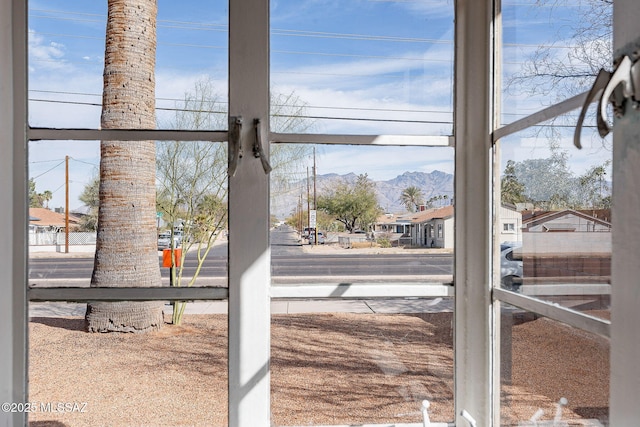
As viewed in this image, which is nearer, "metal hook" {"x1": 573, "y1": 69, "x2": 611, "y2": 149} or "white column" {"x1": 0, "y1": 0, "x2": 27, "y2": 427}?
"metal hook" {"x1": 573, "y1": 69, "x2": 611, "y2": 149}

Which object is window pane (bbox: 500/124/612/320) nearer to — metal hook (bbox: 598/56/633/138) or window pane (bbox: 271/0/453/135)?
metal hook (bbox: 598/56/633/138)

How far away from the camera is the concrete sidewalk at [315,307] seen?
4.86 ft

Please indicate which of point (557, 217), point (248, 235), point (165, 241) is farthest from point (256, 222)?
point (557, 217)

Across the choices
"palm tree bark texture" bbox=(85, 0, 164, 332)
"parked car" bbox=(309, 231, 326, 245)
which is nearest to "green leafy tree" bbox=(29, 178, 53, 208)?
"palm tree bark texture" bbox=(85, 0, 164, 332)

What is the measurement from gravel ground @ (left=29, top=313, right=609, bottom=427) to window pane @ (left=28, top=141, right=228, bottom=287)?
0.15 meters

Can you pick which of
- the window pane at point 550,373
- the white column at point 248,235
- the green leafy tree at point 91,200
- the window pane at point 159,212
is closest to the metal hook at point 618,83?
the window pane at point 550,373

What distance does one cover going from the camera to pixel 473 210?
152 centimetres

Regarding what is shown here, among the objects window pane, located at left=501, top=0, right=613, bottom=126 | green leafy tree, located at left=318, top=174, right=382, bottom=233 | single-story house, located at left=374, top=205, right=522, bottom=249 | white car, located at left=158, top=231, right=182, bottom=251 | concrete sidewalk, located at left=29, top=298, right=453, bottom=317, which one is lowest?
concrete sidewalk, located at left=29, top=298, right=453, bottom=317

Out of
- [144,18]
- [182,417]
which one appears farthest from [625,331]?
[144,18]

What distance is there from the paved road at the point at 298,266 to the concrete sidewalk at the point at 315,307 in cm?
6

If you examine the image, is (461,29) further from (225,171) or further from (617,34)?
(225,171)

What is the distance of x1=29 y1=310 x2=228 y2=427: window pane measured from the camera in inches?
58.0

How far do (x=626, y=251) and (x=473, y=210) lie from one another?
2.03ft

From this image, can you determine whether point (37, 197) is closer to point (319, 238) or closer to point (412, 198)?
point (319, 238)
